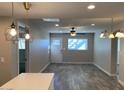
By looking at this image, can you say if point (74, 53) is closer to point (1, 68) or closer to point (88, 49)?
point (88, 49)

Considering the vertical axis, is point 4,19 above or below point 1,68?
above

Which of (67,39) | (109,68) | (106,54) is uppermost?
(67,39)

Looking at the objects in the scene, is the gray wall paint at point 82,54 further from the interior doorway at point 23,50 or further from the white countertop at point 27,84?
the white countertop at point 27,84

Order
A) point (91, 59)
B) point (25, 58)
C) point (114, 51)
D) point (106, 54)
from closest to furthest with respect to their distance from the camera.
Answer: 1. point (25, 58)
2. point (114, 51)
3. point (106, 54)
4. point (91, 59)

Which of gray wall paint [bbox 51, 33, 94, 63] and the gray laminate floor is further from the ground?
gray wall paint [bbox 51, 33, 94, 63]

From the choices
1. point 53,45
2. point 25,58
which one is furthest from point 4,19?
point 53,45

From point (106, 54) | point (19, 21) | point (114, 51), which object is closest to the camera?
point (19, 21)

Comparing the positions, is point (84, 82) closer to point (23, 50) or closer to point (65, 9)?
point (23, 50)

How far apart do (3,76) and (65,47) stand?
8125 mm

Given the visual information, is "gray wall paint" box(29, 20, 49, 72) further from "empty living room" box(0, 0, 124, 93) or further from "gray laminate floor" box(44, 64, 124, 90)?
"gray laminate floor" box(44, 64, 124, 90)

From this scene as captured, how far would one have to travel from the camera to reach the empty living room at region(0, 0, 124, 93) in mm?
3297

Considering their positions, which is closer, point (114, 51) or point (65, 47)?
point (114, 51)

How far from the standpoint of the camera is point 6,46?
4.69m

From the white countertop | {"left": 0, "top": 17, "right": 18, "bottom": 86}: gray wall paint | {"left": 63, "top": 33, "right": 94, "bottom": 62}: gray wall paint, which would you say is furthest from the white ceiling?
{"left": 63, "top": 33, "right": 94, "bottom": 62}: gray wall paint
